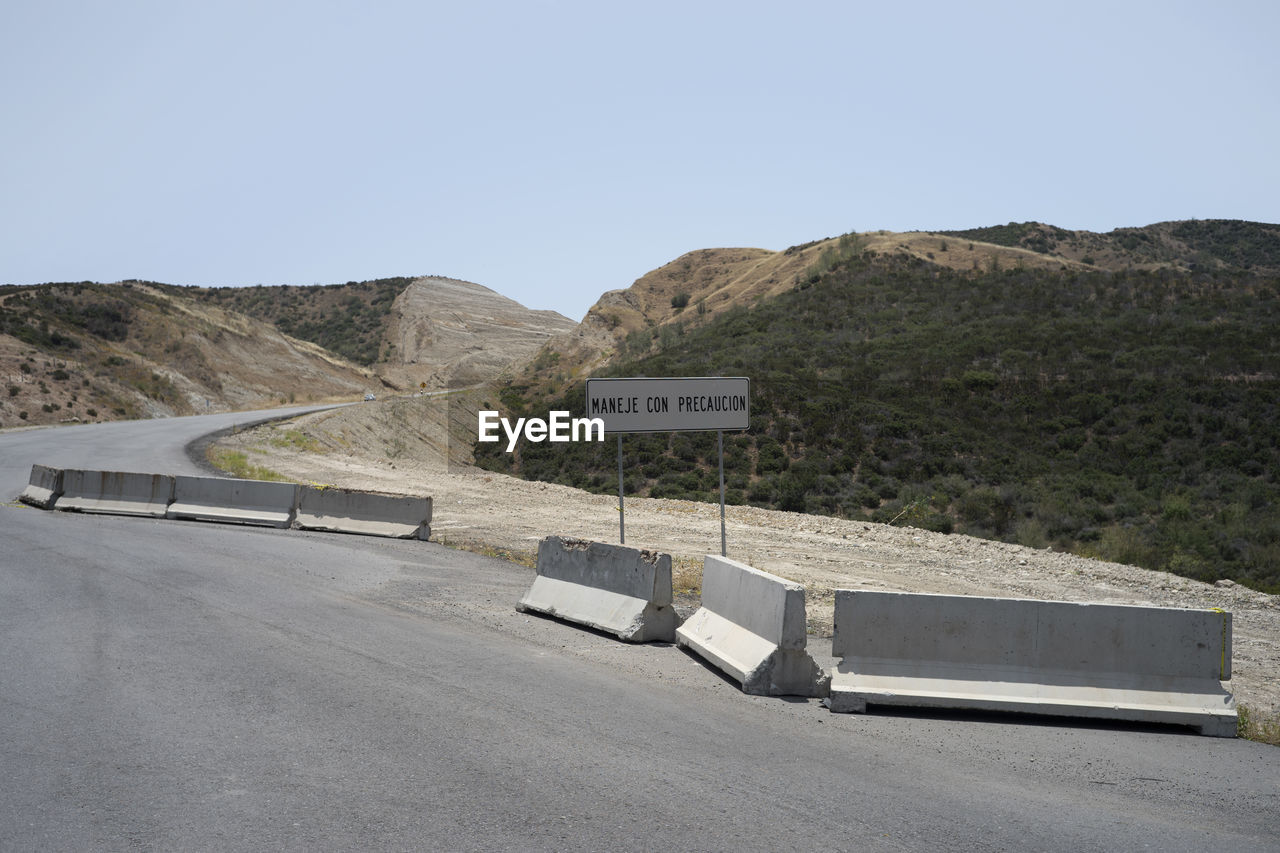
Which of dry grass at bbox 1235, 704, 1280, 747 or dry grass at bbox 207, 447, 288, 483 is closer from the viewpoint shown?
dry grass at bbox 1235, 704, 1280, 747

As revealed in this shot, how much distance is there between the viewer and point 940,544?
680 inches

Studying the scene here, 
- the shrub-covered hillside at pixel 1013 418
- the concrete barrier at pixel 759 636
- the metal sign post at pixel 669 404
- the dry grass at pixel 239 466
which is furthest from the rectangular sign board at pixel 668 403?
the dry grass at pixel 239 466

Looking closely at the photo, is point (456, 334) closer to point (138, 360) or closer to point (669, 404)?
point (138, 360)

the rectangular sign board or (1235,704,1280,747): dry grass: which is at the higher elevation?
the rectangular sign board

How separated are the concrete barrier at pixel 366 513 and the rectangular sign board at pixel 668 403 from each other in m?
4.63

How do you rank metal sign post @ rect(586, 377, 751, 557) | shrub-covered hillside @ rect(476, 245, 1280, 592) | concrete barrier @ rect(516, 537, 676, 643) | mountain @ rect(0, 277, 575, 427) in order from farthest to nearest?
mountain @ rect(0, 277, 575, 427)
shrub-covered hillside @ rect(476, 245, 1280, 592)
metal sign post @ rect(586, 377, 751, 557)
concrete barrier @ rect(516, 537, 676, 643)

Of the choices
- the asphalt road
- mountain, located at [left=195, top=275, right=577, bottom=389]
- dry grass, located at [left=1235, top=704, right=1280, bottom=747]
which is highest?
mountain, located at [left=195, top=275, right=577, bottom=389]

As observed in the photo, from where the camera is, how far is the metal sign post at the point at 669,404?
12.4 metres

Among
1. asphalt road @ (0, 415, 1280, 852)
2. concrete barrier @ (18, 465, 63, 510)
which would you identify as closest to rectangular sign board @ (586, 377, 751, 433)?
asphalt road @ (0, 415, 1280, 852)

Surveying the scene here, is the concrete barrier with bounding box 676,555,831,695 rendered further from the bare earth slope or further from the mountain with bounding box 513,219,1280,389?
the bare earth slope

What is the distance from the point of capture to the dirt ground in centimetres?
1202

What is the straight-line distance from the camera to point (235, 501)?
16.5 metres

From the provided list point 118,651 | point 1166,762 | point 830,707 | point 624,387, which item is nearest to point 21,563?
point 118,651

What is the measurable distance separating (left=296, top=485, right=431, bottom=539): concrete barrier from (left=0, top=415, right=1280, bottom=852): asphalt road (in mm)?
5466
